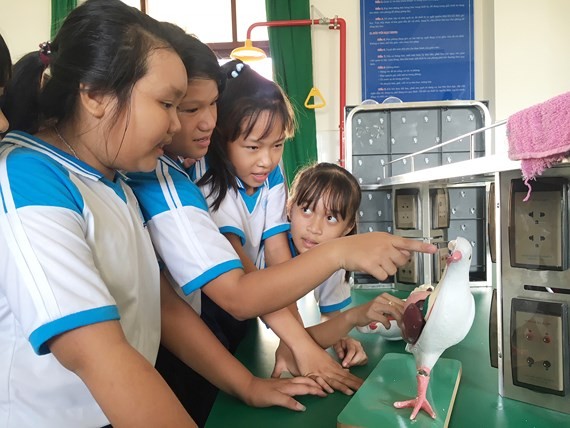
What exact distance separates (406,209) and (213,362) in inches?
37.1

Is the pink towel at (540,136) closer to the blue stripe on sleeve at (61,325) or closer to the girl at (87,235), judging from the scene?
the girl at (87,235)

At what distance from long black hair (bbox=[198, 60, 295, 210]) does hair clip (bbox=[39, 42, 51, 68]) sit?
0.31 meters

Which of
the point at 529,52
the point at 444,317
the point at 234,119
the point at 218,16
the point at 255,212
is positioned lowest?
the point at 444,317

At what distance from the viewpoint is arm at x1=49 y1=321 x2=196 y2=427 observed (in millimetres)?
356

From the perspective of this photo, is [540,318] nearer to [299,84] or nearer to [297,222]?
[297,222]

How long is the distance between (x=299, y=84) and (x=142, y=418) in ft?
8.19

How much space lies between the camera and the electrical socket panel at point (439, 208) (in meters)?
1.35

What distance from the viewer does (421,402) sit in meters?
0.51

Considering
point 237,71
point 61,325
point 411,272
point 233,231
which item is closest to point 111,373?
point 61,325

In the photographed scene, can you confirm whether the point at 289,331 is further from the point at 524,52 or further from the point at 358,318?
the point at 524,52

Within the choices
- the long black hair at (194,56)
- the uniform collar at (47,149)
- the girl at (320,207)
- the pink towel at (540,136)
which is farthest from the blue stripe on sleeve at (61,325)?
the girl at (320,207)

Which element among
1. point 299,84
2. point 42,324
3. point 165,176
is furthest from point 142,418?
point 299,84

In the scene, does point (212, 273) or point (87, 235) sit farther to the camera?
point (212, 273)

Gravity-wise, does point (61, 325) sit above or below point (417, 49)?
below
